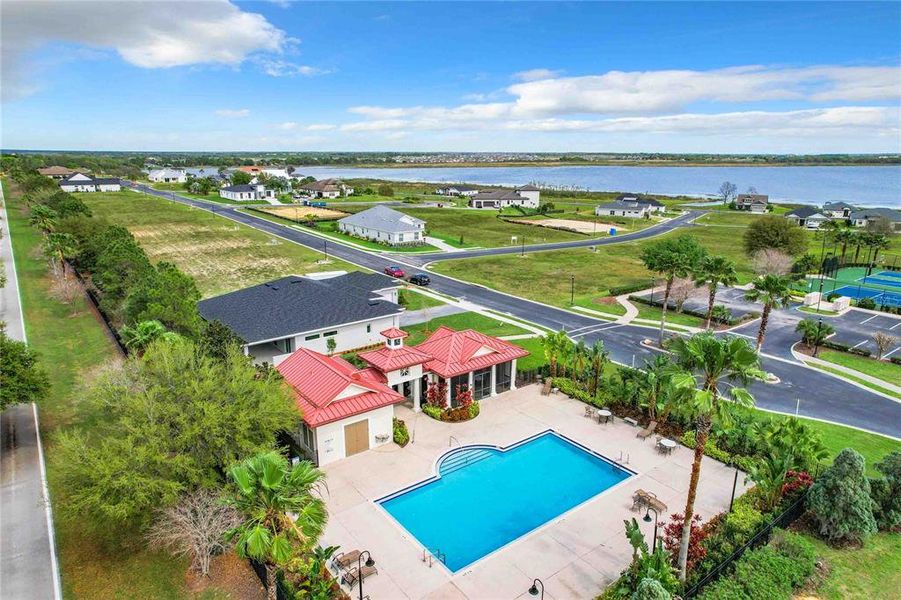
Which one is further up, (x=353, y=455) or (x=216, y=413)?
(x=216, y=413)

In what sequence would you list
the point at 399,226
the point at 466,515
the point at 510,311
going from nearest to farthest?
the point at 466,515 → the point at 510,311 → the point at 399,226

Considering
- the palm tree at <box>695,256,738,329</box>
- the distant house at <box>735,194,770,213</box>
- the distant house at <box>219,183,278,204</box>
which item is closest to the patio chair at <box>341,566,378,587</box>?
the palm tree at <box>695,256,738,329</box>

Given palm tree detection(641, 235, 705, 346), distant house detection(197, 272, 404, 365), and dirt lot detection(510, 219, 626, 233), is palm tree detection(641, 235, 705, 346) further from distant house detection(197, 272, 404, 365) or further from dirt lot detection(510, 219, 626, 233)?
dirt lot detection(510, 219, 626, 233)

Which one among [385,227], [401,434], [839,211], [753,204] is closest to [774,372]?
[401,434]

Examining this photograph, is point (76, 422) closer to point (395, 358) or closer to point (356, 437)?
point (356, 437)

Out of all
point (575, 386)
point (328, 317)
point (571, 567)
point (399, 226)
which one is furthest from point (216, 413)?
point (399, 226)

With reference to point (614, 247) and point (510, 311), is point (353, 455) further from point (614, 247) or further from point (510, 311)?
point (614, 247)
